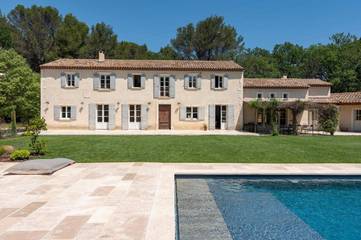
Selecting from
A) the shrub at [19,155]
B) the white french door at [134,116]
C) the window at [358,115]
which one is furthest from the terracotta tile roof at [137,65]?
the shrub at [19,155]

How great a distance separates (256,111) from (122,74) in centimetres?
1172

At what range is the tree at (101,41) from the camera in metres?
40.9

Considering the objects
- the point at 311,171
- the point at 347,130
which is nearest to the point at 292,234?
the point at 311,171

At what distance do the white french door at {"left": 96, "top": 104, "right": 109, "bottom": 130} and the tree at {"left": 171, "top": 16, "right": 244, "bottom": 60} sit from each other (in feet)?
77.0

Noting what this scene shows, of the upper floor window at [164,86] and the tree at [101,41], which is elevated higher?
the tree at [101,41]

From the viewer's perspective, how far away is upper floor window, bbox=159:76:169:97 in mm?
24906

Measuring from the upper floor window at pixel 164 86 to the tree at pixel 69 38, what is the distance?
18.9m

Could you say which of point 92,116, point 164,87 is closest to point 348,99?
point 164,87

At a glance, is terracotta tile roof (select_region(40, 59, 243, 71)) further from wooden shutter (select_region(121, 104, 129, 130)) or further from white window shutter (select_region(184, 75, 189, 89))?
wooden shutter (select_region(121, 104, 129, 130))

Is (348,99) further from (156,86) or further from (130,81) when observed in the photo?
(130,81)

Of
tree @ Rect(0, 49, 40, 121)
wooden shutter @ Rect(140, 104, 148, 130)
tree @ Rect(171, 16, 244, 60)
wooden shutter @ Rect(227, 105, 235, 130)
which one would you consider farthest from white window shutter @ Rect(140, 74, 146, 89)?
tree @ Rect(171, 16, 244, 60)

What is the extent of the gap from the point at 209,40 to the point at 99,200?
4083 cm

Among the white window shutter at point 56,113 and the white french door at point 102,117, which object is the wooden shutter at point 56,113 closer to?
the white window shutter at point 56,113

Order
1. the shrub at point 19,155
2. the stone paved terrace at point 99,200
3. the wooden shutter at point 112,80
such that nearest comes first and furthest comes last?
the stone paved terrace at point 99,200 < the shrub at point 19,155 < the wooden shutter at point 112,80
